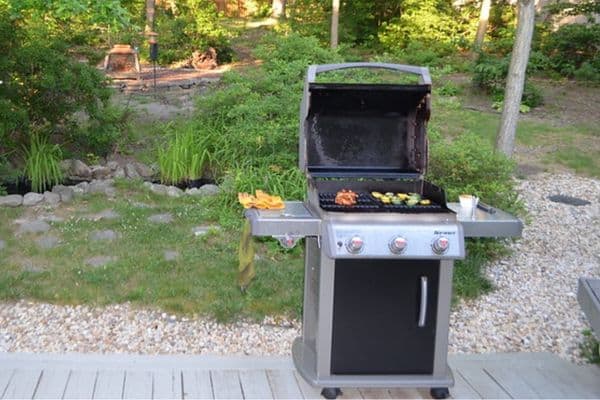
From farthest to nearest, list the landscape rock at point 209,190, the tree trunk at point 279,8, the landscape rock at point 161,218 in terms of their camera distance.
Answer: the tree trunk at point 279,8 → the landscape rock at point 209,190 → the landscape rock at point 161,218

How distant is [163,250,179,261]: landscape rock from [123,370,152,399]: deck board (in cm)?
151

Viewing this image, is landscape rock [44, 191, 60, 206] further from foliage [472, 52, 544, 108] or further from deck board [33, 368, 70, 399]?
foliage [472, 52, 544, 108]

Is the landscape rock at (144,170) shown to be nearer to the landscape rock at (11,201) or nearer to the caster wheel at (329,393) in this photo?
the landscape rock at (11,201)

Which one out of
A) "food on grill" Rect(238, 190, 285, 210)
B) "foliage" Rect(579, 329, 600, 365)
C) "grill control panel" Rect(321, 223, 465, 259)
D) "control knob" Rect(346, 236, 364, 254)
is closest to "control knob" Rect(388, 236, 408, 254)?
"grill control panel" Rect(321, 223, 465, 259)

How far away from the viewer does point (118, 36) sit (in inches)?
613

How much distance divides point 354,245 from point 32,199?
387 centimetres

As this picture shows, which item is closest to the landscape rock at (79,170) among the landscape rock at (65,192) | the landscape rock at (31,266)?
the landscape rock at (65,192)

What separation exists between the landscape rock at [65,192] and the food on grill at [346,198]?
3.36 metres

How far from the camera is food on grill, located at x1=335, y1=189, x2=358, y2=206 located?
2.90 m

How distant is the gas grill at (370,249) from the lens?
2662 millimetres

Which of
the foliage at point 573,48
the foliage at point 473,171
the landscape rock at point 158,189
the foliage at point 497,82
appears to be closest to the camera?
the foliage at point 473,171

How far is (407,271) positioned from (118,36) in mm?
14103

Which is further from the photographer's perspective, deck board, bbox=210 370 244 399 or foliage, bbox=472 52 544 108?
foliage, bbox=472 52 544 108

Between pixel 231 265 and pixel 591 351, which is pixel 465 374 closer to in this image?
pixel 591 351
